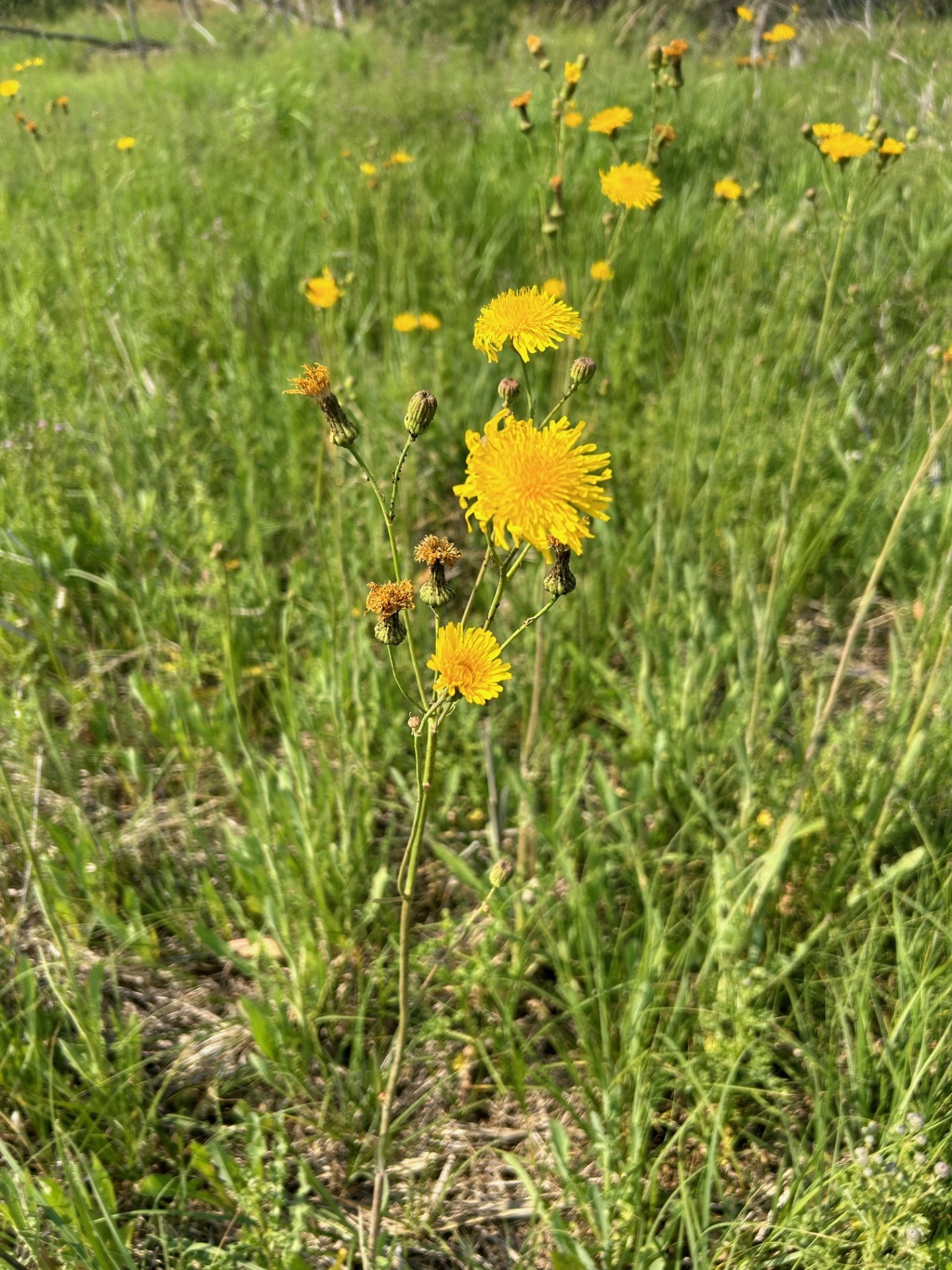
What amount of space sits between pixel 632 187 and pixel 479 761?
1.26 metres

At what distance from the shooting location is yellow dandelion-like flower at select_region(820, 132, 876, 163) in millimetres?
1650

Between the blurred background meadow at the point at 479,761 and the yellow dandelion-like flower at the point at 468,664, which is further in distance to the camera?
the blurred background meadow at the point at 479,761

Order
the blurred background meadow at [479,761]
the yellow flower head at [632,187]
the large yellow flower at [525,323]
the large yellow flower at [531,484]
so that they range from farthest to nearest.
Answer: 1. the yellow flower head at [632,187]
2. the blurred background meadow at [479,761]
3. the large yellow flower at [525,323]
4. the large yellow flower at [531,484]

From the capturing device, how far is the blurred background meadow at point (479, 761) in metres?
1.15

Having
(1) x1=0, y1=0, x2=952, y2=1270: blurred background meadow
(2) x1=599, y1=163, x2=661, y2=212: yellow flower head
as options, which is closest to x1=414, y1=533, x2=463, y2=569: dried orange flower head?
(1) x1=0, y1=0, x2=952, y2=1270: blurred background meadow

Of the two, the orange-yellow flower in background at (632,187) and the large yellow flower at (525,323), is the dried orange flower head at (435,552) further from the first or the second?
the orange-yellow flower in background at (632,187)

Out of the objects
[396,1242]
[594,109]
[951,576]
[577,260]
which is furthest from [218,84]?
[396,1242]

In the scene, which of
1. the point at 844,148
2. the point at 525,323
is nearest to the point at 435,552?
the point at 525,323

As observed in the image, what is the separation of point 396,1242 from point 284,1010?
1.20ft

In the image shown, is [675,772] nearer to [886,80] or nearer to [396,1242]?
[396,1242]

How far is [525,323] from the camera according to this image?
93 cm

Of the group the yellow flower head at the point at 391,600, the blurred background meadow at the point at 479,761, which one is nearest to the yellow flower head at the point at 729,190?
the blurred background meadow at the point at 479,761

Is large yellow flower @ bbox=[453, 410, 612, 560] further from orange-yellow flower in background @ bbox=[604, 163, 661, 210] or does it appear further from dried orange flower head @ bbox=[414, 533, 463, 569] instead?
orange-yellow flower in background @ bbox=[604, 163, 661, 210]

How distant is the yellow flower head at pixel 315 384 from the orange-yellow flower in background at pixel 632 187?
2.98 ft
